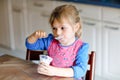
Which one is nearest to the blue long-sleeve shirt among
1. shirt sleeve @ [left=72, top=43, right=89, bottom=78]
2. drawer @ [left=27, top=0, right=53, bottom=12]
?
shirt sleeve @ [left=72, top=43, right=89, bottom=78]

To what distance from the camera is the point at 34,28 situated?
339 cm

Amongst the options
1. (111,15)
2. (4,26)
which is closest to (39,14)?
(4,26)

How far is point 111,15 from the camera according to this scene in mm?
2551

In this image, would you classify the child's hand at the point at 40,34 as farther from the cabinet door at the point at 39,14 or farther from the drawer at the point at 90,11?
the cabinet door at the point at 39,14

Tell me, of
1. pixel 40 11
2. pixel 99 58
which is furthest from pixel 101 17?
pixel 40 11

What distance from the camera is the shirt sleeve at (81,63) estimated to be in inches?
50.6

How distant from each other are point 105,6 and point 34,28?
1131 millimetres

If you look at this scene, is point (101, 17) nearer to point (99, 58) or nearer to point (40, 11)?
point (99, 58)

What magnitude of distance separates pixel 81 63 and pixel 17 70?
0.33 meters

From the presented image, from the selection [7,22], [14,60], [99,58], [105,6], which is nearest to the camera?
[14,60]

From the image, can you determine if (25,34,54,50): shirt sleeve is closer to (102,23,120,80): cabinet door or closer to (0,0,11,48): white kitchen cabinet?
(102,23,120,80): cabinet door

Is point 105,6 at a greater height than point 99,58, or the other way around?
point 105,6

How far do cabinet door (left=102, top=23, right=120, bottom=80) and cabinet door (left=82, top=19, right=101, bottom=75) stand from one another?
62 millimetres

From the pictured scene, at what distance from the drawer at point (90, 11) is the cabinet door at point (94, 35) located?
5 centimetres
